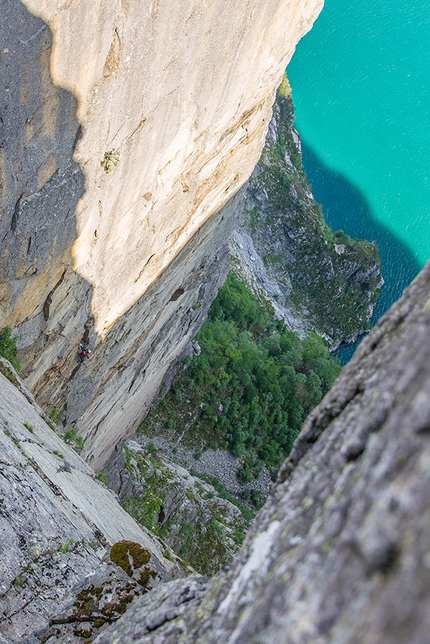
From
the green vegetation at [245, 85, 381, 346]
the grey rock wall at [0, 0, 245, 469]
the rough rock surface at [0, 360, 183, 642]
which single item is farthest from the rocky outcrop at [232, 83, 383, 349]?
the rough rock surface at [0, 360, 183, 642]

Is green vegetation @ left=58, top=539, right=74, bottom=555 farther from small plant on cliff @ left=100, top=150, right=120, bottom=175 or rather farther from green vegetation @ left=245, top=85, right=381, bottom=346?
green vegetation @ left=245, top=85, right=381, bottom=346

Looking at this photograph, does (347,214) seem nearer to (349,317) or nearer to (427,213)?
(427,213)

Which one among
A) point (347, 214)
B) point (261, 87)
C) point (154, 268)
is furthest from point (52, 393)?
point (347, 214)

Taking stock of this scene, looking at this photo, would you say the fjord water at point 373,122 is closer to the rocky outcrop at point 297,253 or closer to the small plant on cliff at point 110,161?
the rocky outcrop at point 297,253

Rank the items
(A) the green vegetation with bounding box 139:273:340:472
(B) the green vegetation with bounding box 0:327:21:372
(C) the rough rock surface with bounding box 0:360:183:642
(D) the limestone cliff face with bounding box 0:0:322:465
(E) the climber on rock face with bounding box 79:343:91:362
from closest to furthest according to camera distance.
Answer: (C) the rough rock surface with bounding box 0:360:183:642 → (D) the limestone cliff face with bounding box 0:0:322:465 → (B) the green vegetation with bounding box 0:327:21:372 → (E) the climber on rock face with bounding box 79:343:91:362 → (A) the green vegetation with bounding box 139:273:340:472

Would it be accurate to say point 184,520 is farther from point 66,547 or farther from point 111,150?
point 66,547

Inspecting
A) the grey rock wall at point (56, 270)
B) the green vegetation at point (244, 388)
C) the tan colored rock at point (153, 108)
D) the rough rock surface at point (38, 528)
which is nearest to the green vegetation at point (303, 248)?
the green vegetation at point (244, 388)
